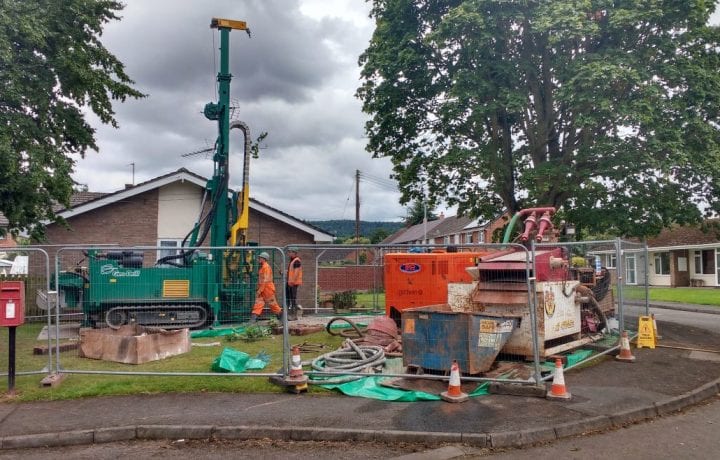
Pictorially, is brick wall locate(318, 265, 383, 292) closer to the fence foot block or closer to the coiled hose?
the coiled hose

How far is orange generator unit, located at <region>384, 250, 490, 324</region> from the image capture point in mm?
12609

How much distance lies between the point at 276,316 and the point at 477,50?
8.33 m

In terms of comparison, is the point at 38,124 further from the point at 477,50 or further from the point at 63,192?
the point at 477,50

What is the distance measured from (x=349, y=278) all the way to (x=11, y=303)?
42.2 feet

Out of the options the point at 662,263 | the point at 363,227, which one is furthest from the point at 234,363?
the point at 363,227

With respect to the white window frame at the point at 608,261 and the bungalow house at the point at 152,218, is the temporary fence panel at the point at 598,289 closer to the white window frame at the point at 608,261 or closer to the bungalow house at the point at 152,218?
the white window frame at the point at 608,261

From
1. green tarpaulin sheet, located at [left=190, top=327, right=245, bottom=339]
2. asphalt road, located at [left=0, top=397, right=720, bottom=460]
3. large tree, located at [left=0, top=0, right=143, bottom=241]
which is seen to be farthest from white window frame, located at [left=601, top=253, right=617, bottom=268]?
large tree, located at [left=0, top=0, right=143, bottom=241]

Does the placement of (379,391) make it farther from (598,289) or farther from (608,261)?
(608,261)

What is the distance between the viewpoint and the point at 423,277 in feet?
42.0

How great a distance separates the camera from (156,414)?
21.3 feet

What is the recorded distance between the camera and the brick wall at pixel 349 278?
1880 cm

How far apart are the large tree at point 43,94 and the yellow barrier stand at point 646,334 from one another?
13443mm

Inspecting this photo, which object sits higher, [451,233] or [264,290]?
[451,233]

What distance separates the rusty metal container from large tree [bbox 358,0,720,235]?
24.4 feet
